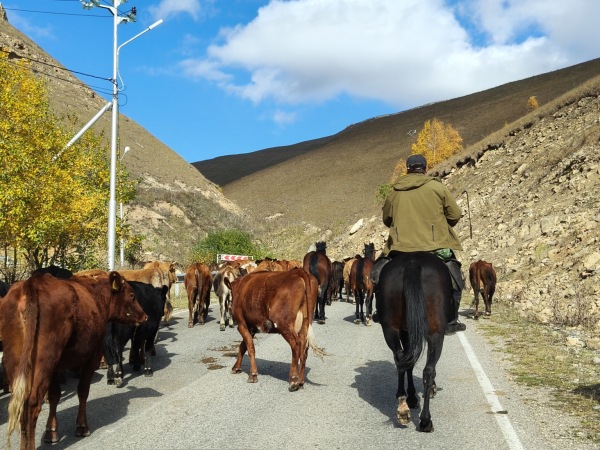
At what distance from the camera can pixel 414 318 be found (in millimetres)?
6176

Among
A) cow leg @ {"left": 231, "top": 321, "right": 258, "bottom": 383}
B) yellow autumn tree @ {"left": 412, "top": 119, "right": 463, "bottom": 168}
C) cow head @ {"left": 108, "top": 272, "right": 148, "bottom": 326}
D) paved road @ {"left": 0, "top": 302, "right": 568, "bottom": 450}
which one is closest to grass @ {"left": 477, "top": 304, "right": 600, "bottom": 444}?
paved road @ {"left": 0, "top": 302, "right": 568, "bottom": 450}

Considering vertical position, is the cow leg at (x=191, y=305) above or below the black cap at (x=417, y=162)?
below

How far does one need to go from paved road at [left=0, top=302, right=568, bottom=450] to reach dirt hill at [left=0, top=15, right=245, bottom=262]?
40548 mm

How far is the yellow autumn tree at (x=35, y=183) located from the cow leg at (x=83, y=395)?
343 inches

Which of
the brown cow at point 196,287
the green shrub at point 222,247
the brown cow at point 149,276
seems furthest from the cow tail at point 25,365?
the green shrub at point 222,247

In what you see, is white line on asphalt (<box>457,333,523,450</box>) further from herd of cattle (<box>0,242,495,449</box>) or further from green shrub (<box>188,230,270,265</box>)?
green shrub (<box>188,230,270,265</box>)

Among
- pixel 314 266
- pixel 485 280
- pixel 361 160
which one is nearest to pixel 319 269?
→ pixel 314 266

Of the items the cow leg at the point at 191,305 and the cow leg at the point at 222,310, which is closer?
the cow leg at the point at 222,310

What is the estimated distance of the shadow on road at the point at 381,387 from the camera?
22.7 ft

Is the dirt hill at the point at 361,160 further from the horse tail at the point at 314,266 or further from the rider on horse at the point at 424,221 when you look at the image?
the rider on horse at the point at 424,221

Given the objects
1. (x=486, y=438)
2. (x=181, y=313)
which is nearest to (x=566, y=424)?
(x=486, y=438)

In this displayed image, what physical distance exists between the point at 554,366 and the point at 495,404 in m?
2.80

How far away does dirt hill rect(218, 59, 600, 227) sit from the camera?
104125 millimetres

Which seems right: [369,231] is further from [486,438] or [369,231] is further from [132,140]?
[486,438]
